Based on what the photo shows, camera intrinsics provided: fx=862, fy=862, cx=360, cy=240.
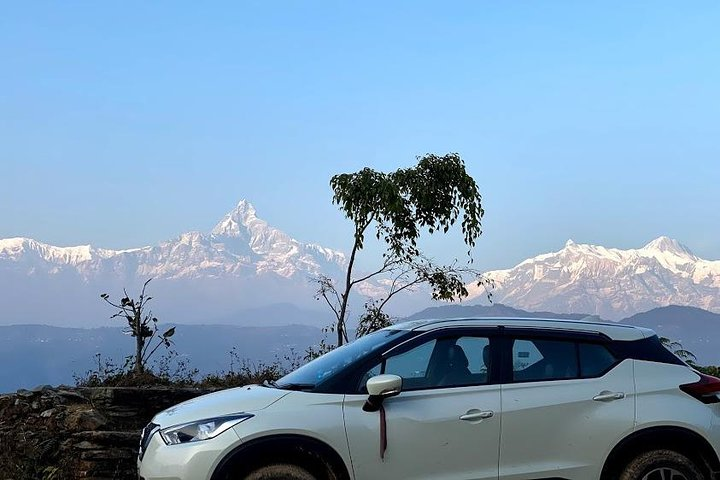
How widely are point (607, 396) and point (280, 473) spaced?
Answer: 2.36 meters

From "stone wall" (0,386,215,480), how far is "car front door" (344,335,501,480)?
3.54m

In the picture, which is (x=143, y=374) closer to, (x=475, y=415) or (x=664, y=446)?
(x=475, y=415)

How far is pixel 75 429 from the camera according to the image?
8.63 meters

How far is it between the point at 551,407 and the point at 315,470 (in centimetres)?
169

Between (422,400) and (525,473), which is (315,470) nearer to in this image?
(422,400)

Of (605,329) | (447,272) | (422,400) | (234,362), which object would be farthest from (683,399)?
(447,272)

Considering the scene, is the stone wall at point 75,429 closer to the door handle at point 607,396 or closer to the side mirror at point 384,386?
the side mirror at point 384,386

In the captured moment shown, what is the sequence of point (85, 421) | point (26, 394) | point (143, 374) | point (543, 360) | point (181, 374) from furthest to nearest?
point (181, 374), point (143, 374), point (26, 394), point (85, 421), point (543, 360)

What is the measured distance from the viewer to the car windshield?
6082mm

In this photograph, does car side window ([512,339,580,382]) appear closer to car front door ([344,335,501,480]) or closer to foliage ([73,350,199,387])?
car front door ([344,335,501,480])

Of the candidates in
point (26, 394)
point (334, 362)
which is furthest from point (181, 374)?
point (334, 362)

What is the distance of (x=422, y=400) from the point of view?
231 inches

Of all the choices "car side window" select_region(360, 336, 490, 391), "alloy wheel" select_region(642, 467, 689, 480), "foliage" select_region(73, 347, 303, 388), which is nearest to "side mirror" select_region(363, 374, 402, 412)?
"car side window" select_region(360, 336, 490, 391)

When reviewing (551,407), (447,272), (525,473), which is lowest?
(525,473)
